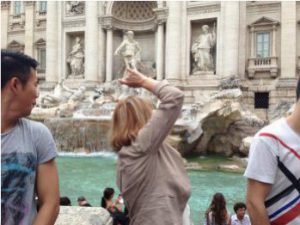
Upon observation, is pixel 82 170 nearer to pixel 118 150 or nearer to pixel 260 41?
pixel 118 150

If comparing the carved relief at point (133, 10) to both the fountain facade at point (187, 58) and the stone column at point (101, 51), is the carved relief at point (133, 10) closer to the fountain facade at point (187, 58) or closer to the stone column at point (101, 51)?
the fountain facade at point (187, 58)

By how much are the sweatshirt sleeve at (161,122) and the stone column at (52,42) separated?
23.2 metres

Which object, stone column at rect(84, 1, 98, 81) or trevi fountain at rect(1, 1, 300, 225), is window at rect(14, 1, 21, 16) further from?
stone column at rect(84, 1, 98, 81)

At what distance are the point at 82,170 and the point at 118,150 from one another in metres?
10.0

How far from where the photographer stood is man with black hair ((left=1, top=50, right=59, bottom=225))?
5.54ft

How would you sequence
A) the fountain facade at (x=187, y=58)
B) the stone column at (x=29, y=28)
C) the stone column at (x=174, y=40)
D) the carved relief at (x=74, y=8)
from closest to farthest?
1. the fountain facade at (x=187, y=58)
2. the stone column at (x=174, y=40)
3. the carved relief at (x=74, y=8)
4. the stone column at (x=29, y=28)

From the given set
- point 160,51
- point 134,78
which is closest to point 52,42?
point 160,51

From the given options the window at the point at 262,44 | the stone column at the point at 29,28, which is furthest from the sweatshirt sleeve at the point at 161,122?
the stone column at the point at 29,28

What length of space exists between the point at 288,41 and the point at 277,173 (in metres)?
19.4

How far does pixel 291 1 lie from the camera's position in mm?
19844

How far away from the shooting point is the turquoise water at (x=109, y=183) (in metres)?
8.22

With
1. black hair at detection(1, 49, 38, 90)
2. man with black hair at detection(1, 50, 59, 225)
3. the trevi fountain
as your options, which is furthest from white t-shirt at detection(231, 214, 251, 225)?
the trevi fountain

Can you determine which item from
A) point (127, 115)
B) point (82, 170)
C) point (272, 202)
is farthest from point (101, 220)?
point (82, 170)

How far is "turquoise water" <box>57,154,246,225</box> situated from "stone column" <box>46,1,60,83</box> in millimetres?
11740
